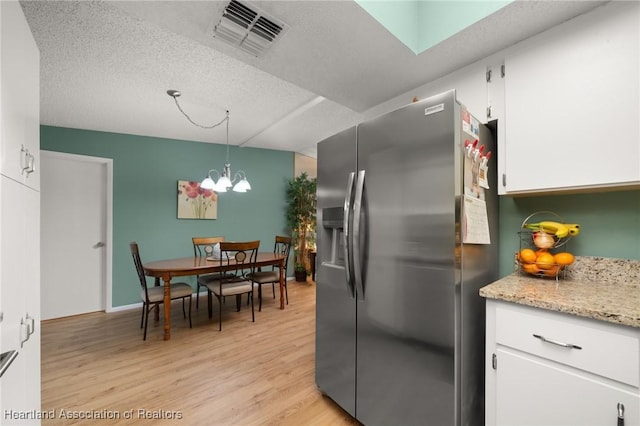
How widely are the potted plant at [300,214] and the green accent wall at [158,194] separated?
53cm

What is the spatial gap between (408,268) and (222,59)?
6.76 feet

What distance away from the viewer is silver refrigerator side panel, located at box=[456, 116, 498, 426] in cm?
118

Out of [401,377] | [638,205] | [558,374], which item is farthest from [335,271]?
[638,205]

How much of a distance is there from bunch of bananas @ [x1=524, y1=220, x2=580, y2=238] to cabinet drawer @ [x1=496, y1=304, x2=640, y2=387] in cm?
57

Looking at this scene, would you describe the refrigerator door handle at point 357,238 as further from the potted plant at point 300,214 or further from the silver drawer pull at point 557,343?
the potted plant at point 300,214

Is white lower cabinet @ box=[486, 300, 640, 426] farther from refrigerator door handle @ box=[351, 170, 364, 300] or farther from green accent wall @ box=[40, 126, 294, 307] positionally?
green accent wall @ box=[40, 126, 294, 307]

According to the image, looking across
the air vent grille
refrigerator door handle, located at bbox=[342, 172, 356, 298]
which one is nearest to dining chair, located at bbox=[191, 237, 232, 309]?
refrigerator door handle, located at bbox=[342, 172, 356, 298]

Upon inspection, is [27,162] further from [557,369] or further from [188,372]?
[557,369]

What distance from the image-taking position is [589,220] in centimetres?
140

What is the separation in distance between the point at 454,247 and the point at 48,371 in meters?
3.19

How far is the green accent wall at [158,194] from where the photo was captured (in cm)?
363

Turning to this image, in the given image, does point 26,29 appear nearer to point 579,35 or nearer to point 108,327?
point 579,35

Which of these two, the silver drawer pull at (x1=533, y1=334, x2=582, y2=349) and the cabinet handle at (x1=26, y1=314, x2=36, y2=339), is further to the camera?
the cabinet handle at (x1=26, y1=314, x2=36, y2=339)

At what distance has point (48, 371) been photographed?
2178mm
